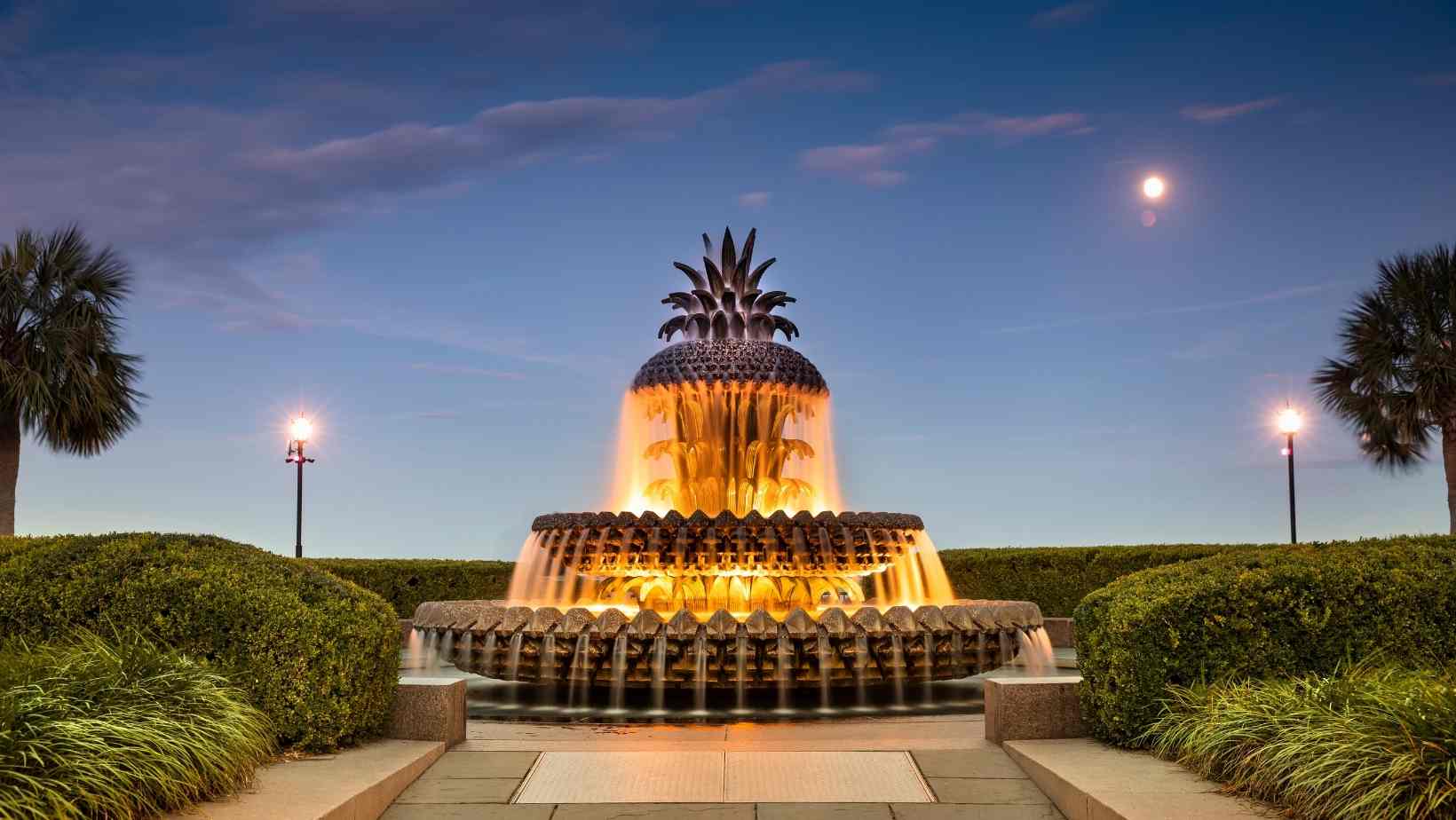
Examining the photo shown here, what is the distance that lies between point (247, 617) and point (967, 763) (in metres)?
4.85

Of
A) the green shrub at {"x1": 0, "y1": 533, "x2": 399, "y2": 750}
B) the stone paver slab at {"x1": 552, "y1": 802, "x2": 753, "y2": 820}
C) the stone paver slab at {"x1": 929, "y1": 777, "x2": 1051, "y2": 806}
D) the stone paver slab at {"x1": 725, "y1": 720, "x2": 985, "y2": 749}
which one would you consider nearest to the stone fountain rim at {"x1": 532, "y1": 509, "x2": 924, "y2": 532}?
the stone paver slab at {"x1": 725, "y1": 720, "x2": 985, "y2": 749}

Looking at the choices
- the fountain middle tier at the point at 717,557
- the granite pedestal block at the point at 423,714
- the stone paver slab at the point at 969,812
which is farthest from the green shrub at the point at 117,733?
the fountain middle tier at the point at 717,557

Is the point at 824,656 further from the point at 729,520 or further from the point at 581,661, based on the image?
the point at 581,661

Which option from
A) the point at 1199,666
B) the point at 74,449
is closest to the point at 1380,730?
the point at 1199,666

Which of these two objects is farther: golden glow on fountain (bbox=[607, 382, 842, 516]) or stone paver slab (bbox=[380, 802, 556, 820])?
golden glow on fountain (bbox=[607, 382, 842, 516])

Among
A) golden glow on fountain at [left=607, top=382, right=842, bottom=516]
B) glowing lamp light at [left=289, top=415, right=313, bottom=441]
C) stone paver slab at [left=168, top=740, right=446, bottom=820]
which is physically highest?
glowing lamp light at [left=289, top=415, right=313, bottom=441]

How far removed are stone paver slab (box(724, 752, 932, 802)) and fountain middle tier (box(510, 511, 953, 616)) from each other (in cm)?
395

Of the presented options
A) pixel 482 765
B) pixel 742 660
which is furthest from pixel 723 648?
pixel 482 765

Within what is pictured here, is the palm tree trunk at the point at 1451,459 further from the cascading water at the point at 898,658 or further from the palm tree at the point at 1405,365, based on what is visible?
the cascading water at the point at 898,658

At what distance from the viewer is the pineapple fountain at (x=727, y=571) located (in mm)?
10375

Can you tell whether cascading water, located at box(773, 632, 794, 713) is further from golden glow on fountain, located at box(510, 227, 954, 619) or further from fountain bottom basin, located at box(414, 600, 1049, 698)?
golden glow on fountain, located at box(510, 227, 954, 619)

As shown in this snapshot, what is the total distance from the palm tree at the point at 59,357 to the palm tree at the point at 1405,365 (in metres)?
27.2

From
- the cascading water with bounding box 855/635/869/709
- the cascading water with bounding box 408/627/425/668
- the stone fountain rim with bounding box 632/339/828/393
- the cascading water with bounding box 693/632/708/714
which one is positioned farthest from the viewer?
the stone fountain rim with bounding box 632/339/828/393

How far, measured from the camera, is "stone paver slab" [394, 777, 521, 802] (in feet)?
21.7
